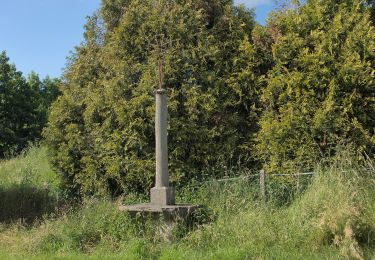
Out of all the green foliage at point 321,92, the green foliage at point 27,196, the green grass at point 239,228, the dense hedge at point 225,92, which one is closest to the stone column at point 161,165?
the green grass at point 239,228

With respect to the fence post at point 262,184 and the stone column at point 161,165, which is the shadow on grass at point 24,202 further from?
the fence post at point 262,184

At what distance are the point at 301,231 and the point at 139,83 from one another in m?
4.98

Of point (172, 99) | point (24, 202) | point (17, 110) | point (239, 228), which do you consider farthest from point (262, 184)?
point (17, 110)

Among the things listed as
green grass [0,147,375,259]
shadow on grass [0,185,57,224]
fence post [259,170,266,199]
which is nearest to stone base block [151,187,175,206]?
green grass [0,147,375,259]

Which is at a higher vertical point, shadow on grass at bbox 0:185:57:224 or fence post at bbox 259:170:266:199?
fence post at bbox 259:170:266:199

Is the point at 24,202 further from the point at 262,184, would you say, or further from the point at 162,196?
the point at 262,184

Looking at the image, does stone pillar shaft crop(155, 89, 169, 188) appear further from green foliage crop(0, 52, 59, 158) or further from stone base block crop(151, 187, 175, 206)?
green foliage crop(0, 52, 59, 158)

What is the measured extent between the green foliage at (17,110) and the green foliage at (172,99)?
18.6 m

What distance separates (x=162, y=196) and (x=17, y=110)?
80.3 feet

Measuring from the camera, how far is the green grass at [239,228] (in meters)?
6.60

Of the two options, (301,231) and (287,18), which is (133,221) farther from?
(287,18)

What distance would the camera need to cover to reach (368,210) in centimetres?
707

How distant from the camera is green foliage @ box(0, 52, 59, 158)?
2895 cm

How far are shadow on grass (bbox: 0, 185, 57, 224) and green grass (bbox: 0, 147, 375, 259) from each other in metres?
1.90
